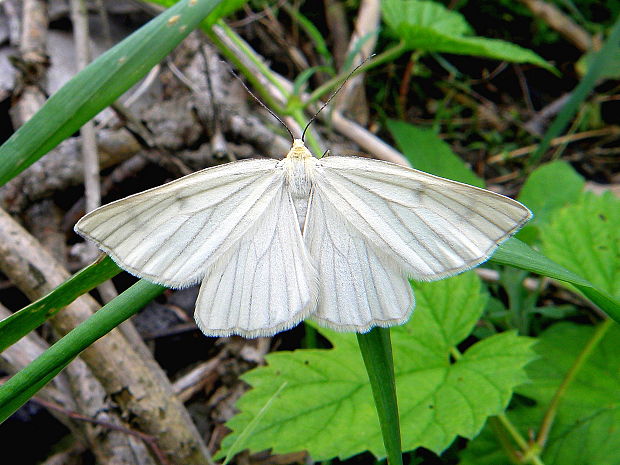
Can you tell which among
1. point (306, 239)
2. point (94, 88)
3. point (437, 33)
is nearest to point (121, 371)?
point (306, 239)

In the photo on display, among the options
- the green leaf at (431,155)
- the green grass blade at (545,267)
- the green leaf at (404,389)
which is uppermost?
the green grass blade at (545,267)

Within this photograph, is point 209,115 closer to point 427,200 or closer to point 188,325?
point 188,325

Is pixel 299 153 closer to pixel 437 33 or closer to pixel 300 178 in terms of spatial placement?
pixel 300 178

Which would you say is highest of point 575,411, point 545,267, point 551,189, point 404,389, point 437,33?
point 437,33

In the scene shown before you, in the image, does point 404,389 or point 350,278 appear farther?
point 404,389

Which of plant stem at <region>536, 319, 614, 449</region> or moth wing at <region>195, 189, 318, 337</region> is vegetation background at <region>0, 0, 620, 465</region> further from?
moth wing at <region>195, 189, 318, 337</region>

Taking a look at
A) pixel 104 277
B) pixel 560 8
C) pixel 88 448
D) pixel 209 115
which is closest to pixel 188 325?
pixel 88 448

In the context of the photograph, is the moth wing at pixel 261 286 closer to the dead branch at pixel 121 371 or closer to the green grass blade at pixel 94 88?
the green grass blade at pixel 94 88

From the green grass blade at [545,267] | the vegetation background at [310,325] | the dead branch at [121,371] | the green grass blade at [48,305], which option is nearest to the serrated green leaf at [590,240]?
the vegetation background at [310,325]
